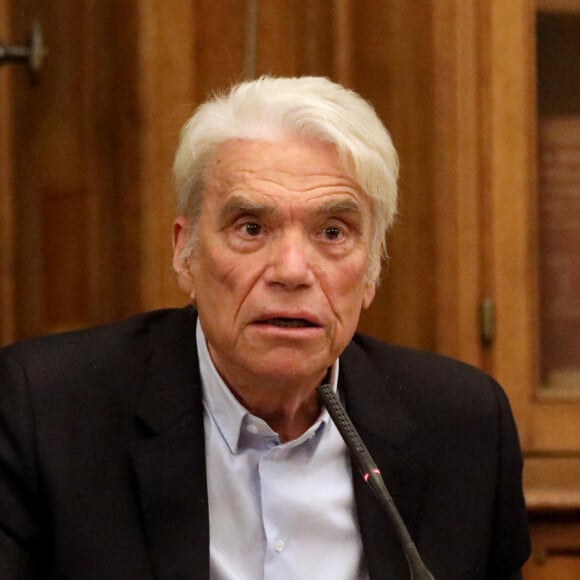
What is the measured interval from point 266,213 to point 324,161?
0.28 ft

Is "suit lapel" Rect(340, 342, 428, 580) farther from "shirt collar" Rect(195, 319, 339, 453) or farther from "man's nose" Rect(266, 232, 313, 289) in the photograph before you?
"man's nose" Rect(266, 232, 313, 289)

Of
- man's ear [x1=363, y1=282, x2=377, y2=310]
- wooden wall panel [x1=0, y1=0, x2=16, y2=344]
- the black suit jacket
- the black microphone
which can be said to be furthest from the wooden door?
the black microphone

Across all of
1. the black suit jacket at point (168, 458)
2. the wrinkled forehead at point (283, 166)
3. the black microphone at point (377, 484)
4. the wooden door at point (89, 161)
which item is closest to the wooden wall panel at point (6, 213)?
the wooden door at point (89, 161)

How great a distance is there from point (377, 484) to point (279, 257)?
279 mm

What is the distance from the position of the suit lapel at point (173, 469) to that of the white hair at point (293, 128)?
0.64 ft

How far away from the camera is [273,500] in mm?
1233

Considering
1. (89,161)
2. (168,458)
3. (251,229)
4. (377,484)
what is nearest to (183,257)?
(251,229)

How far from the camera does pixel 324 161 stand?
1.19 meters

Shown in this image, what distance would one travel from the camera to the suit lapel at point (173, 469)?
3.81 feet

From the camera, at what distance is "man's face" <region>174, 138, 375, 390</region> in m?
1.17

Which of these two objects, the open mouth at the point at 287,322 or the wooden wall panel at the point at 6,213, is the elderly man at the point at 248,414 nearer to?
the open mouth at the point at 287,322

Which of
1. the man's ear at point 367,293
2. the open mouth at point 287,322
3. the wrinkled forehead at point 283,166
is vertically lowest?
the open mouth at point 287,322

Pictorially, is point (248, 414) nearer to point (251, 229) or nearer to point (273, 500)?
point (273, 500)

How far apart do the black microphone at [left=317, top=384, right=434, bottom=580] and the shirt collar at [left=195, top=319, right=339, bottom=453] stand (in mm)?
177
